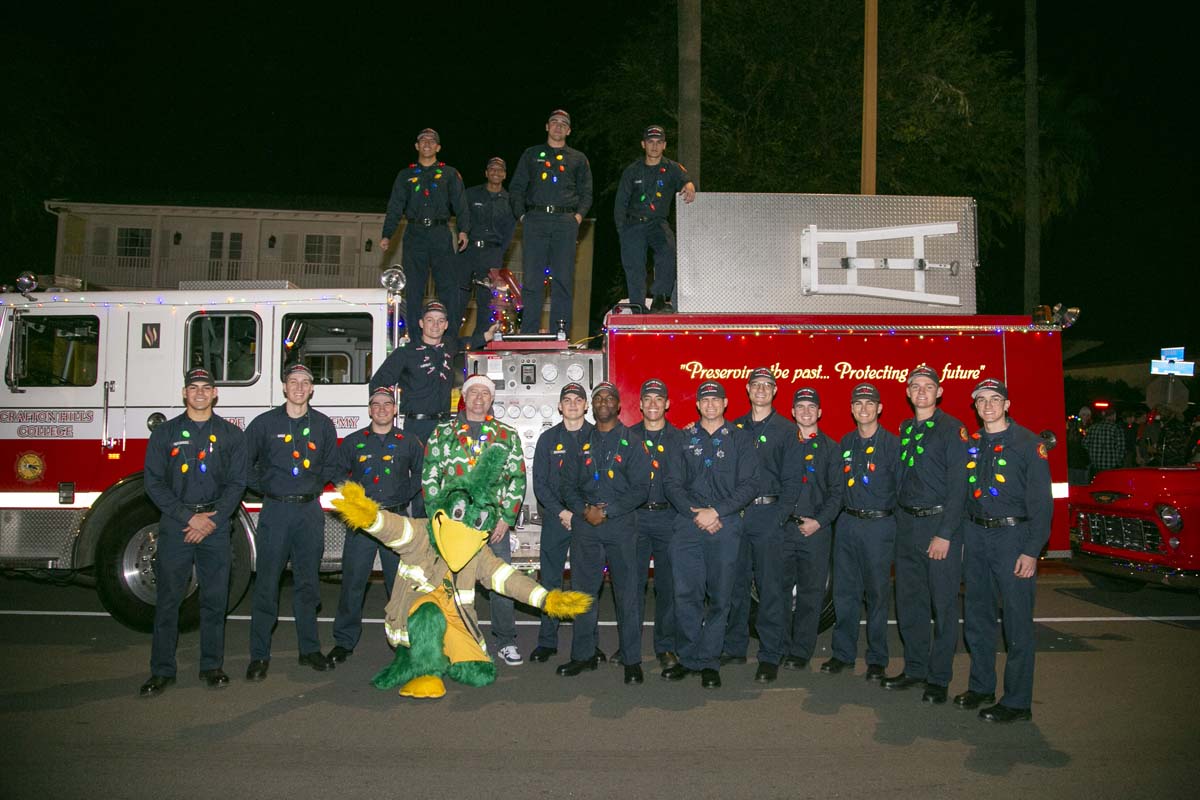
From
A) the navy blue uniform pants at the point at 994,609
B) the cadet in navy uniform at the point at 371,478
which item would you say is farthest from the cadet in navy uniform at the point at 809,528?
the cadet in navy uniform at the point at 371,478

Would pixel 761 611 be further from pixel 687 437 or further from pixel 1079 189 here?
pixel 1079 189

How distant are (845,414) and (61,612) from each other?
735cm

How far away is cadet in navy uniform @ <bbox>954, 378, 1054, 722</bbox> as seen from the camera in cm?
563

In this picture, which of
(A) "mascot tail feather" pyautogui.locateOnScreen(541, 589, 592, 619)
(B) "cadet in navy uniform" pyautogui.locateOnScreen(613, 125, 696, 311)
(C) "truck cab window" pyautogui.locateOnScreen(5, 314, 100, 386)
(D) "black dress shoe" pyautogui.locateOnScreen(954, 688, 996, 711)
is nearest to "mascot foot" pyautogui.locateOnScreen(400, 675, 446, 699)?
(A) "mascot tail feather" pyautogui.locateOnScreen(541, 589, 592, 619)

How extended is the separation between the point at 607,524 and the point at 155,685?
321 centimetres

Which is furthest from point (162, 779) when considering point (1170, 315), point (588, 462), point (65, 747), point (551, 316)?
point (1170, 315)

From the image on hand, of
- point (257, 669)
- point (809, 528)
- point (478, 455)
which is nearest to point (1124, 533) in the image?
point (809, 528)

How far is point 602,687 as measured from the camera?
6324 mm

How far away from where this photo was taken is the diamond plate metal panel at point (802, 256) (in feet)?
26.6

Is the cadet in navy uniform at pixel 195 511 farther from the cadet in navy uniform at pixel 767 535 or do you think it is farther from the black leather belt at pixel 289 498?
the cadet in navy uniform at pixel 767 535

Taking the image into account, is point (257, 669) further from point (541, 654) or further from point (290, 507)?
point (541, 654)

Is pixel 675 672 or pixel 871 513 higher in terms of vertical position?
pixel 871 513

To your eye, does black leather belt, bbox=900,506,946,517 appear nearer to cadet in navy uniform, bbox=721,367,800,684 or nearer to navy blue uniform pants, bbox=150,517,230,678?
cadet in navy uniform, bbox=721,367,800,684

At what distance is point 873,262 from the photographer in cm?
820
